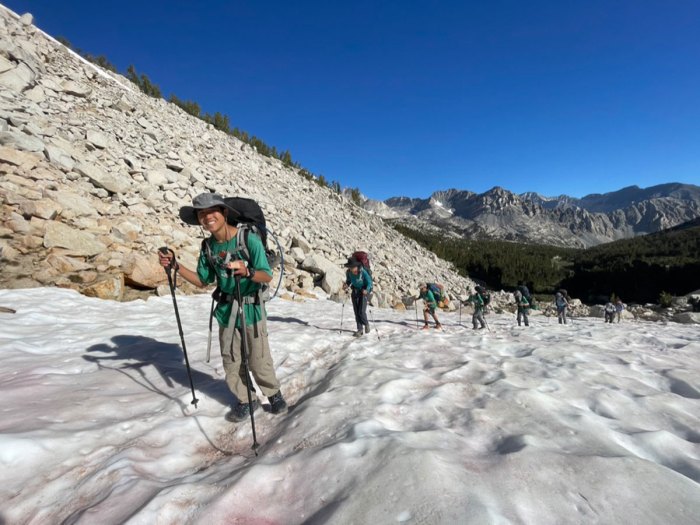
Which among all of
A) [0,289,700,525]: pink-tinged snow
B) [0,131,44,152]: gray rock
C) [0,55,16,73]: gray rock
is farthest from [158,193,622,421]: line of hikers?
[0,55,16,73]: gray rock

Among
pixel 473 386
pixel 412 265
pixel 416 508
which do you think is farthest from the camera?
pixel 412 265

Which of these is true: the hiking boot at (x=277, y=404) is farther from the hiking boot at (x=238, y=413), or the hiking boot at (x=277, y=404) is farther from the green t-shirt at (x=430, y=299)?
the green t-shirt at (x=430, y=299)

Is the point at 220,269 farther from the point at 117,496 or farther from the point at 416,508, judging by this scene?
the point at 416,508

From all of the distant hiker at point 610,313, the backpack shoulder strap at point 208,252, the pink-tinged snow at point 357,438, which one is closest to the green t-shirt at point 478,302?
the pink-tinged snow at point 357,438

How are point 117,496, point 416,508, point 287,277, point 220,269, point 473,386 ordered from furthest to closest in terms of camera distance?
1. point 287,277
2. point 473,386
3. point 220,269
4. point 117,496
5. point 416,508

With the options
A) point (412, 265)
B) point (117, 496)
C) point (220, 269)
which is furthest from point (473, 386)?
point (412, 265)

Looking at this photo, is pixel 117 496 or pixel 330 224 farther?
pixel 330 224

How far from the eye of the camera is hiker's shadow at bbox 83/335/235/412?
192 inches

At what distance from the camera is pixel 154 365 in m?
5.82

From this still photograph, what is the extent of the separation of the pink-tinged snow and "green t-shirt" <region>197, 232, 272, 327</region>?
1302mm

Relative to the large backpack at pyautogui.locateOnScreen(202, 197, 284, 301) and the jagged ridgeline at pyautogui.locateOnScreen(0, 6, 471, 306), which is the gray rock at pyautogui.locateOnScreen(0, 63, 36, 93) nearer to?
the jagged ridgeline at pyautogui.locateOnScreen(0, 6, 471, 306)

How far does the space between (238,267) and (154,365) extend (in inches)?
143

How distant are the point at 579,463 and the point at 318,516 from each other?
207cm

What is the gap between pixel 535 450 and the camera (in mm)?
2857
